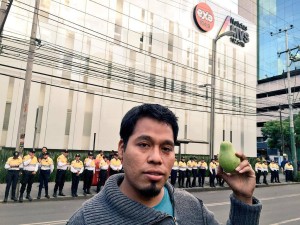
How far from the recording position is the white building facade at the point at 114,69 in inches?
781

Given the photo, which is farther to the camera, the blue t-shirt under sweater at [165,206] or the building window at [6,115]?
the building window at [6,115]

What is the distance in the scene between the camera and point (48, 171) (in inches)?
456

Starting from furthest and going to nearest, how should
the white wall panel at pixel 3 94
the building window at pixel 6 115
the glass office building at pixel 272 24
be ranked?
1. the glass office building at pixel 272 24
2. the building window at pixel 6 115
3. the white wall panel at pixel 3 94

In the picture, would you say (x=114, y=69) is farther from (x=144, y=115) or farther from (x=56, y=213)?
(x=144, y=115)

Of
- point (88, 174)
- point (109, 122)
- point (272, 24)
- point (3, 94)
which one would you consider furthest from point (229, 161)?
point (272, 24)

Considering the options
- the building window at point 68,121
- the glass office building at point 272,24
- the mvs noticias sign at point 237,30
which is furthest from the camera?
the glass office building at point 272,24

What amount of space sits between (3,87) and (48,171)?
33.1 ft

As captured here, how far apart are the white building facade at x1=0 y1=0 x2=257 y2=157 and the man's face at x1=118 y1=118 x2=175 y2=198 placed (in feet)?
43.1

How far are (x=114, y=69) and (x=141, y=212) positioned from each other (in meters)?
23.6

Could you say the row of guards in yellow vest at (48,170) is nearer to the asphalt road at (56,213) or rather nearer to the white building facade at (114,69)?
the asphalt road at (56,213)

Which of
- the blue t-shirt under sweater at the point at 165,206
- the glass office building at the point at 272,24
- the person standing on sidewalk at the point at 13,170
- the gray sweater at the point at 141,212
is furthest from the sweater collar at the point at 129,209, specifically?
the glass office building at the point at 272,24

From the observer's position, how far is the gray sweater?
1.23 m

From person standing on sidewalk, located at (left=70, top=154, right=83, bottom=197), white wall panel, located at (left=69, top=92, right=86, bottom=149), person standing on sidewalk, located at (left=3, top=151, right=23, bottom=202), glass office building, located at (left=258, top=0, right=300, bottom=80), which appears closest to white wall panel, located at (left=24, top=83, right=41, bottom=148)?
white wall panel, located at (left=69, top=92, right=86, bottom=149)

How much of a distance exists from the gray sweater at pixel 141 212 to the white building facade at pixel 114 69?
13.1 m
